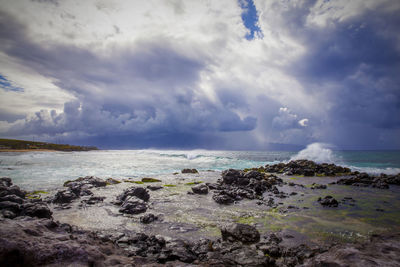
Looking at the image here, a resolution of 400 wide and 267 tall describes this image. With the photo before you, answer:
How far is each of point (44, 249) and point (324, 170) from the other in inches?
1465

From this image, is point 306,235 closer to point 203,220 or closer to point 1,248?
point 203,220

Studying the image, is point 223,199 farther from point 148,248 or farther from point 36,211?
point 36,211

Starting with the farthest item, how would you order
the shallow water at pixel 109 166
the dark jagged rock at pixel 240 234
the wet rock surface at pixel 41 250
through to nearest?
1. the shallow water at pixel 109 166
2. the dark jagged rock at pixel 240 234
3. the wet rock surface at pixel 41 250

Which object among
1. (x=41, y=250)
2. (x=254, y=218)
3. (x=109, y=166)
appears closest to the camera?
(x=41, y=250)

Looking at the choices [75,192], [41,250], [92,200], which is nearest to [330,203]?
[41,250]

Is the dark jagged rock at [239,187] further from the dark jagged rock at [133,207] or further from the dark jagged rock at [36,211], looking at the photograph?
the dark jagged rock at [36,211]

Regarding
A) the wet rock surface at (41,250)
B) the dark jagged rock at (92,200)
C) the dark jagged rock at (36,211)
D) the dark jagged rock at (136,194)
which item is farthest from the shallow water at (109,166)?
the wet rock surface at (41,250)

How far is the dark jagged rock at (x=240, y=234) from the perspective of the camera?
733 cm

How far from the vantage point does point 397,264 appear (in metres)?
4.74

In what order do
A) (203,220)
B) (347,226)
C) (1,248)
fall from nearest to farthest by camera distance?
(1,248), (347,226), (203,220)

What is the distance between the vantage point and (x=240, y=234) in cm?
742

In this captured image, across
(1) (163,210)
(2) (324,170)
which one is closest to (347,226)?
(1) (163,210)

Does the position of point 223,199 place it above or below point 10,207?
below

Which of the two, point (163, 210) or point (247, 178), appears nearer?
point (163, 210)
